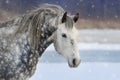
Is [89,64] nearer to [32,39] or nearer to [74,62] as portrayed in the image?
[32,39]

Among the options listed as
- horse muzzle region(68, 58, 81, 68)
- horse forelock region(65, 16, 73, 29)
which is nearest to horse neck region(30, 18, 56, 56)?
horse forelock region(65, 16, 73, 29)

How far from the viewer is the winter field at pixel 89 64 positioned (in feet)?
36.4

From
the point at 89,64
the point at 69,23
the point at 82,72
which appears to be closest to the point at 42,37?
the point at 69,23

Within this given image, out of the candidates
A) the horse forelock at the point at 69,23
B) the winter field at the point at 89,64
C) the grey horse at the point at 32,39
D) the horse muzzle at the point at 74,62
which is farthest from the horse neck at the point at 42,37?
the winter field at the point at 89,64

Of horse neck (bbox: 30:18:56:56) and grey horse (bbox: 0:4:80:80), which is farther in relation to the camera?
horse neck (bbox: 30:18:56:56)

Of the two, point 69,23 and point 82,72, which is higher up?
point 69,23

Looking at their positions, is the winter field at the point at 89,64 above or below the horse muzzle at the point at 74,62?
below

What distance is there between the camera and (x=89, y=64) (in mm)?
13406

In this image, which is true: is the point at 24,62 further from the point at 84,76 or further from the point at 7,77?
the point at 84,76

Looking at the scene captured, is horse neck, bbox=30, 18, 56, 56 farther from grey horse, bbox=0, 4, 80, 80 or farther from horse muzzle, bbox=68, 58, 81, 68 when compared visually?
horse muzzle, bbox=68, 58, 81, 68

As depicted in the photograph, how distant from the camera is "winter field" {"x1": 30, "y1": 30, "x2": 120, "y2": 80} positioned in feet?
36.4

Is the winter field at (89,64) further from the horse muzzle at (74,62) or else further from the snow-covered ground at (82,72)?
the horse muzzle at (74,62)

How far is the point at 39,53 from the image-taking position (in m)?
5.75

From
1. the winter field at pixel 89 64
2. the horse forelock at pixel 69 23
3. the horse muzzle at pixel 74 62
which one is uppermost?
the horse forelock at pixel 69 23
